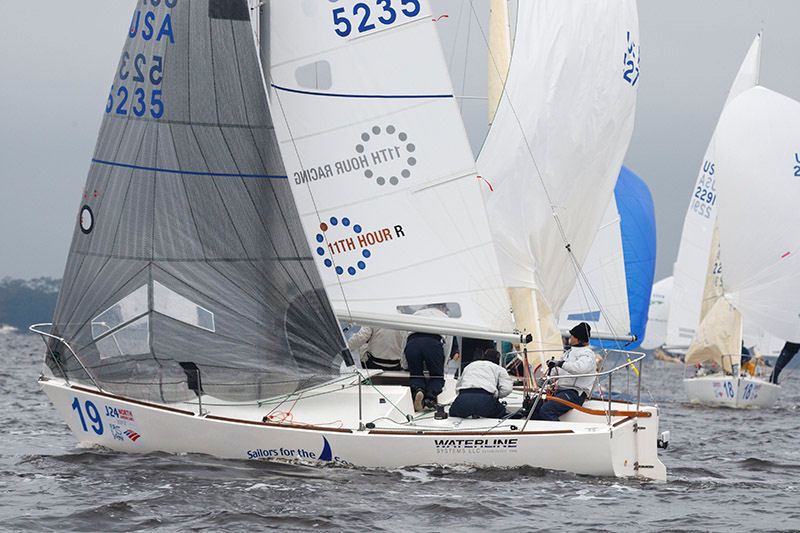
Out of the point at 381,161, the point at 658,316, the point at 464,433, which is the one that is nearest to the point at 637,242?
the point at 381,161

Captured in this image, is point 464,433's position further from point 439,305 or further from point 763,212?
point 763,212

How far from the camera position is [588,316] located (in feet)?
69.0

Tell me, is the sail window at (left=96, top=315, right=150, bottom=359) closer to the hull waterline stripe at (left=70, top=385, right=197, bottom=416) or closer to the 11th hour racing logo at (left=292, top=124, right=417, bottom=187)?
the hull waterline stripe at (left=70, top=385, right=197, bottom=416)

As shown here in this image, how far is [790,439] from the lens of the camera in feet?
55.7

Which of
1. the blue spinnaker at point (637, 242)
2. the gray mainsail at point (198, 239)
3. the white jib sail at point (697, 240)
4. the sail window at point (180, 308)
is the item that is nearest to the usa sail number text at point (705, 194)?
the white jib sail at point (697, 240)

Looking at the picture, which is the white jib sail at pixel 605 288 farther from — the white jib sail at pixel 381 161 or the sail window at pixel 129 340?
the sail window at pixel 129 340

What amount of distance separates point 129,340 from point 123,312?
0.84 feet

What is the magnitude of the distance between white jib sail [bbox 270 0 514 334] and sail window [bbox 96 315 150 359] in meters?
1.80

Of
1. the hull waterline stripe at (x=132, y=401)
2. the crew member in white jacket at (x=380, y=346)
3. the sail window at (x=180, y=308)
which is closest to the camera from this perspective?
the hull waterline stripe at (x=132, y=401)

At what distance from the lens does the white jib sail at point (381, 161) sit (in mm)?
10742

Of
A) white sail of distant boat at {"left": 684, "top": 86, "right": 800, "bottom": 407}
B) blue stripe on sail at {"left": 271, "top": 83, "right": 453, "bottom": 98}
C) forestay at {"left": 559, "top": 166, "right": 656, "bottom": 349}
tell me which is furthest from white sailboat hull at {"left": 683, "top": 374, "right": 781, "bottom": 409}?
blue stripe on sail at {"left": 271, "top": 83, "right": 453, "bottom": 98}

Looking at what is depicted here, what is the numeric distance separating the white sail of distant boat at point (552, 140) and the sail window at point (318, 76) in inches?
177

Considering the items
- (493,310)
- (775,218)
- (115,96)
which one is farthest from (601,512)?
(775,218)

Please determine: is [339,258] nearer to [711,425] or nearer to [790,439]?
[790,439]
